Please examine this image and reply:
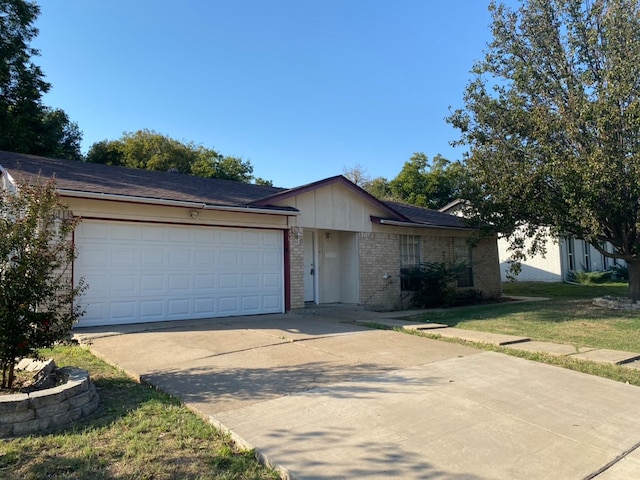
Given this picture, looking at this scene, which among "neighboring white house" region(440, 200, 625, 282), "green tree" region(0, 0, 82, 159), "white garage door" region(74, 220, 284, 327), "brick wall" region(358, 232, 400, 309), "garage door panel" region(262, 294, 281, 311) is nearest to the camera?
"white garage door" region(74, 220, 284, 327)

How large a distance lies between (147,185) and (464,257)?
1185 cm

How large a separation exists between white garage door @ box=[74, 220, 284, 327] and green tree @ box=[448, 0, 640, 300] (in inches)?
282

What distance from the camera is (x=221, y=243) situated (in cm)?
1111

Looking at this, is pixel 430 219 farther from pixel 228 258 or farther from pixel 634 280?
pixel 228 258

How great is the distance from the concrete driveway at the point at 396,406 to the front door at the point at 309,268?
5.45 metres

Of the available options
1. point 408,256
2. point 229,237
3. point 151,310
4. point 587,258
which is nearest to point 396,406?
point 151,310

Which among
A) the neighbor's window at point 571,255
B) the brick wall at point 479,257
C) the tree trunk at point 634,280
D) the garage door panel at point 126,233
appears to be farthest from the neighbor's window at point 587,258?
the garage door panel at point 126,233

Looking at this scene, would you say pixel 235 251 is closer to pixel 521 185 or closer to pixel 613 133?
pixel 521 185

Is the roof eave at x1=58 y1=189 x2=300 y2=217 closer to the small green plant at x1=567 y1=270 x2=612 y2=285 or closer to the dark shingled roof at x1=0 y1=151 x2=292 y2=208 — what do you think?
the dark shingled roof at x1=0 y1=151 x2=292 y2=208

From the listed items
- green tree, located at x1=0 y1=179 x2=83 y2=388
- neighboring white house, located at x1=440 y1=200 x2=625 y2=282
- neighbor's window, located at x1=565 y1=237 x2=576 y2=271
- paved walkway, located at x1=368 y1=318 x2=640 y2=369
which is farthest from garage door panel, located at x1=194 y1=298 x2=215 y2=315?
neighbor's window, located at x1=565 y1=237 x2=576 y2=271

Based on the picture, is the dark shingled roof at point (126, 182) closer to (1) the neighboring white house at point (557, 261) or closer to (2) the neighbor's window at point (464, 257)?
(2) the neighbor's window at point (464, 257)

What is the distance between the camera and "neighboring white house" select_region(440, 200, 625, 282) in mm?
25547

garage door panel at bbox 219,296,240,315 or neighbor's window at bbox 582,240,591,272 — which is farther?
neighbor's window at bbox 582,240,591,272

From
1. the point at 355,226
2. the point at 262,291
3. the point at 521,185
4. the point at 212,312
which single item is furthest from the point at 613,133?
the point at 212,312
